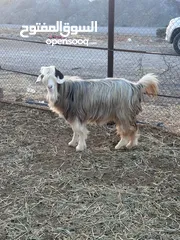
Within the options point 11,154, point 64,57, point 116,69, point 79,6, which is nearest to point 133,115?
point 11,154

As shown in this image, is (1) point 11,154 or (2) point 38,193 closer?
(2) point 38,193

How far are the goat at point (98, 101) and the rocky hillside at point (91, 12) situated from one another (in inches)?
731

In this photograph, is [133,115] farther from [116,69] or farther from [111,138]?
[116,69]

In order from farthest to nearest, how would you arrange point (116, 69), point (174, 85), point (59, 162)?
point (116, 69) < point (174, 85) < point (59, 162)

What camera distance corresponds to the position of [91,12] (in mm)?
24312

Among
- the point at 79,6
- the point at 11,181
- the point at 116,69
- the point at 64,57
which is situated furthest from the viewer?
the point at 79,6

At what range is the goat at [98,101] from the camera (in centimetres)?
437

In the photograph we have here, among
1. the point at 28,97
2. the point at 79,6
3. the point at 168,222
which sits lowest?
the point at 168,222

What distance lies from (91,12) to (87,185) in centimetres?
2192

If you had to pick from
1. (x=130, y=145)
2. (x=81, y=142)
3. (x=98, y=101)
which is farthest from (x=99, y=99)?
(x=130, y=145)

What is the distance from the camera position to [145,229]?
3029 millimetres

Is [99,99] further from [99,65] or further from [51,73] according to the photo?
[99,65]

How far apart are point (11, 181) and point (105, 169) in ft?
3.26

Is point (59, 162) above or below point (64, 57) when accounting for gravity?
below
